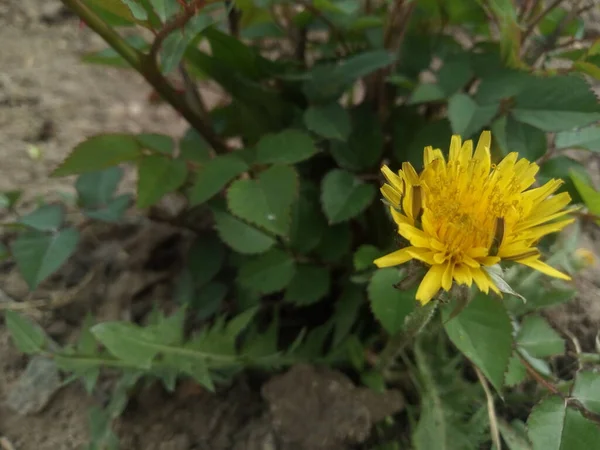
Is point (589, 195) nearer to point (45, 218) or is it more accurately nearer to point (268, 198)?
point (268, 198)

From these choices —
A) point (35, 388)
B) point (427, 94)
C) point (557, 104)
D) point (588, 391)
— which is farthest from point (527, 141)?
point (35, 388)

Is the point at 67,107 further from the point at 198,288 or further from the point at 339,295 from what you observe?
the point at 339,295

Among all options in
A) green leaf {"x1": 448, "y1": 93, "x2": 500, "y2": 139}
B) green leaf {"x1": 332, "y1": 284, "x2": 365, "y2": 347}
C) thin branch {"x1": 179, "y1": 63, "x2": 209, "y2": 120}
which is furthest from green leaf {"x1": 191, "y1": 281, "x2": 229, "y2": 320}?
green leaf {"x1": 448, "y1": 93, "x2": 500, "y2": 139}

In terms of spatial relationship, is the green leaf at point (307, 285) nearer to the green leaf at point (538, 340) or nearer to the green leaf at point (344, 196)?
the green leaf at point (344, 196)

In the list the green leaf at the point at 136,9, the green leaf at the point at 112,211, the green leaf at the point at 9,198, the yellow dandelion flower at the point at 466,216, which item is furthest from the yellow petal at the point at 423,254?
the green leaf at the point at 9,198

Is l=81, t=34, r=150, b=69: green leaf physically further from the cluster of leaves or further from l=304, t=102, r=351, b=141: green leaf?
l=304, t=102, r=351, b=141: green leaf

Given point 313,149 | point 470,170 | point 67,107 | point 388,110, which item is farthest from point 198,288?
point 67,107
